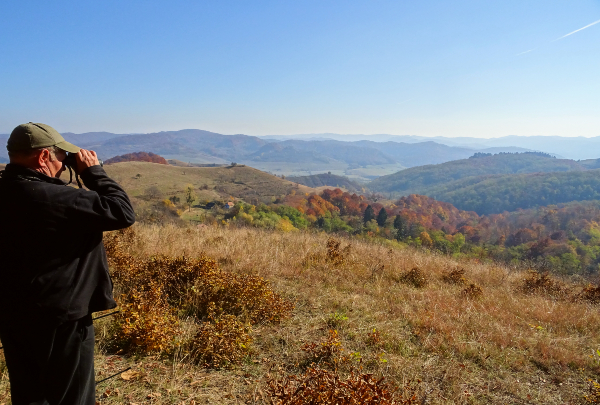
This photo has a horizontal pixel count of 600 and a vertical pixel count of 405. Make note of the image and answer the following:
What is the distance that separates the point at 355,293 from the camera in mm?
5633

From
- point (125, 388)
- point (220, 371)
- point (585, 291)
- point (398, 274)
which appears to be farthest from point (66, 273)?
point (585, 291)

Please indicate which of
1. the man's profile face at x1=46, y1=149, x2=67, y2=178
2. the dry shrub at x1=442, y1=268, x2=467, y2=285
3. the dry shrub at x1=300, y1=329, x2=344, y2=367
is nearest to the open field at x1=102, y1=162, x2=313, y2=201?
the dry shrub at x1=442, y1=268, x2=467, y2=285

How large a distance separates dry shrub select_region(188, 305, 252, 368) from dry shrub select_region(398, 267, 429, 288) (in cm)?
400

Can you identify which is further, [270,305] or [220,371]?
[270,305]

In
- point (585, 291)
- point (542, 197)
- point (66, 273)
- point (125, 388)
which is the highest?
point (66, 273)

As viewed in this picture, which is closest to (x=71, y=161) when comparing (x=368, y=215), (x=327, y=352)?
(x=327, y=352)

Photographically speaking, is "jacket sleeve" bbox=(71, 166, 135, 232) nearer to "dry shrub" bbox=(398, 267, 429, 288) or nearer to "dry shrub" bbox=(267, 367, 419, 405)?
"dry shrub" bbox=(267, 367, 419, 405)

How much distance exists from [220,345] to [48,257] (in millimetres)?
2163

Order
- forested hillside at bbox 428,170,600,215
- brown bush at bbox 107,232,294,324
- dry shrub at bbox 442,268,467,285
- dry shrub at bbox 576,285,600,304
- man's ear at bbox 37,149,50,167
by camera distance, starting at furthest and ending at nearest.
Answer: forested hillside at bbox 428,170,600,215
dry shrub at bbox 442,268,467,285
dry shrub at bbox 576,285,600,304
brown bush at bbox 107,232,294,324
man's ear at bbox 37,149,50,167

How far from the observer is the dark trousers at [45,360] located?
1713 mm

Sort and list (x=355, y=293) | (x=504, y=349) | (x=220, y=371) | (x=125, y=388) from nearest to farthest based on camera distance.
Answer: (x=125, y=388) < (x=220, y=371) < (x=504, y=349) < (x=355, y=293)

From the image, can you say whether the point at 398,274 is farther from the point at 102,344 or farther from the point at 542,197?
the point at 542,197

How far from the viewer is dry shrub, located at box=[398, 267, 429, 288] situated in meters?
6.41

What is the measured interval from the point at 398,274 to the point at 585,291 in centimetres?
377
